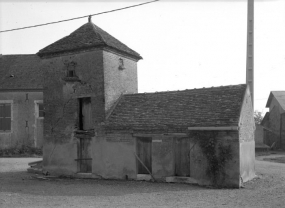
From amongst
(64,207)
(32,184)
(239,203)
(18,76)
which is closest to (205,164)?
(239,203)

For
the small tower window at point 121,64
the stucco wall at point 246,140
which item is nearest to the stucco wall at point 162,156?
the stucco wall at point 246,140

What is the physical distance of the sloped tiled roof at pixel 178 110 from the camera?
48.3ft

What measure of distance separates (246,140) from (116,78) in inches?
285

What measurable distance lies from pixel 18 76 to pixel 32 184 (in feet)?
55.9

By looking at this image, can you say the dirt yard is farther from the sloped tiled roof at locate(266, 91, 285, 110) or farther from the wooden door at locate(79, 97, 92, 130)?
the sloped tiled roof at locate(266, 91, 285, 110)

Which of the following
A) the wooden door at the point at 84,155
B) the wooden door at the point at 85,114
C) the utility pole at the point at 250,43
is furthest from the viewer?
the utility pole at the point at 250,43

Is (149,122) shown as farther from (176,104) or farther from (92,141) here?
(92,141)

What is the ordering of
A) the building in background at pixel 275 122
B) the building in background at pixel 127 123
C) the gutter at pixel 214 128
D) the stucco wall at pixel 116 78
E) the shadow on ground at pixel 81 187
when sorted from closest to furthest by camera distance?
the shadow on ground at pixel 81 187, the gutter at pixel 214 128, the building in background at pixel 127 123, the stucco wall at pixel 116 78, the building in background at pixel 275 122

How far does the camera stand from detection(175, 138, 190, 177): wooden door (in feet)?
49.3

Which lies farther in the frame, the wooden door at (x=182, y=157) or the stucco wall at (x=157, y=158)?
the wooden door at (x=182, y=157)

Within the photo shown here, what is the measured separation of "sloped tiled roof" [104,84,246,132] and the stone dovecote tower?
97 cm

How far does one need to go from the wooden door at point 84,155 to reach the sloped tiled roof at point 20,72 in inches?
535

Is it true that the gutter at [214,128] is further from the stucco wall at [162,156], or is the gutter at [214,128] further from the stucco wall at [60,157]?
the stucco wall at [60,157]

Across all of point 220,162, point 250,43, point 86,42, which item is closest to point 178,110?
point 220,162
